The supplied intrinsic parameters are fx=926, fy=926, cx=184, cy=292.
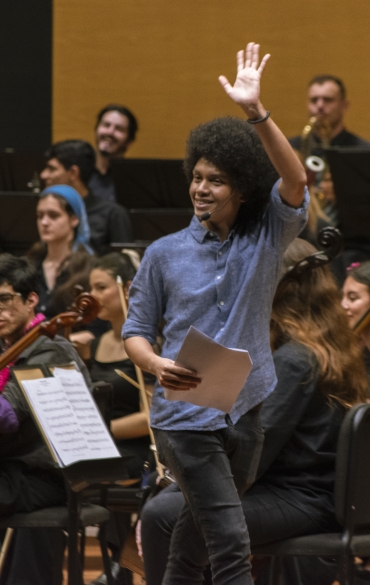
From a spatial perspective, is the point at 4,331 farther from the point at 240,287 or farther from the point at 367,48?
the point at 367,48

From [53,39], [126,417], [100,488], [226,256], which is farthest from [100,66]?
[226,256]

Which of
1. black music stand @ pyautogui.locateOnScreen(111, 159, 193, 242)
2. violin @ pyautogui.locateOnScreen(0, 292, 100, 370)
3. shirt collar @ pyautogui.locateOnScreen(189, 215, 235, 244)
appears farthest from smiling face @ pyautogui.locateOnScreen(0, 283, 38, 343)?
black music stand @ pyautogui.locateOnScreen(111, 159, 193, 242)

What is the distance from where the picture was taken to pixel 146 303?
210 centimetres

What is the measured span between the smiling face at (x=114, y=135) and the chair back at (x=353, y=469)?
322 cm

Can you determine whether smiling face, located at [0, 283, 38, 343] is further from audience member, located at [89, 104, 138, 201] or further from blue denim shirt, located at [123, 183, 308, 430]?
audience member, located at [89, 104, 138, 201]

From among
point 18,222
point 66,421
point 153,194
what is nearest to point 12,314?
point 66,421

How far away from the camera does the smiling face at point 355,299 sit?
3186mm

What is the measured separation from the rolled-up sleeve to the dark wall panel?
4184mm

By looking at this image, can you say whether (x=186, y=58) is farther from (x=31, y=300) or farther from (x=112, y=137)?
(x=31, y=300)

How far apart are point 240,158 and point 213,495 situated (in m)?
0.74

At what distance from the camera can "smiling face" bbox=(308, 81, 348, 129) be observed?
4.96 meters

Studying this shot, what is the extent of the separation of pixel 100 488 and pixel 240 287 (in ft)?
3.56

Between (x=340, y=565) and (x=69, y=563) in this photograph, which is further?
(x=69, y=563)

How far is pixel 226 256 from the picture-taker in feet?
6.84
